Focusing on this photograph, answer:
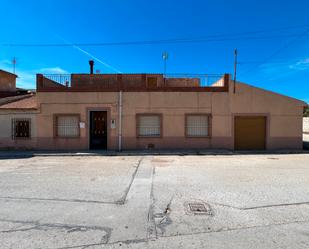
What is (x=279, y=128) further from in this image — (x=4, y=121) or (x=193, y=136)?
(x=4, y=121)

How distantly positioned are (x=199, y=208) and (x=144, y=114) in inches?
371

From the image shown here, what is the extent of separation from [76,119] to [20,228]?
10399mm

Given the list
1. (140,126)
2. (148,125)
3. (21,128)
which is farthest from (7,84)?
(148,125)

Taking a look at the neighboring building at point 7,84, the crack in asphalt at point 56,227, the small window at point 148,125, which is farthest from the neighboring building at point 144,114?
the crack in asphalt at point 56,227

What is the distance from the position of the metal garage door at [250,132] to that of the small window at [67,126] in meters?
10.3

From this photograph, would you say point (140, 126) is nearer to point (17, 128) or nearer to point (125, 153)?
point (125, 153)

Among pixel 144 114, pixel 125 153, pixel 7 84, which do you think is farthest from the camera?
Answer: pixel 7 84

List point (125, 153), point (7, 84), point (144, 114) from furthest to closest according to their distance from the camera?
point (7, 84), point (144, 114), point (125, 153)

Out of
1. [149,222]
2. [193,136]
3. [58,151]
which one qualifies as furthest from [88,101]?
[149,222]

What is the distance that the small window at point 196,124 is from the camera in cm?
1363

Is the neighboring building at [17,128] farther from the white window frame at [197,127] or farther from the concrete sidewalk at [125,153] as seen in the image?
the white window frame at [197,127]

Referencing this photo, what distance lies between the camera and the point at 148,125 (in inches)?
535

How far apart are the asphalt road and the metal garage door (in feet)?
20.1

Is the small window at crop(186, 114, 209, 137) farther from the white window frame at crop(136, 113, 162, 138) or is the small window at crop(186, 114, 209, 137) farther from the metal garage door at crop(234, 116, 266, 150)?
the metal garage door at crop(234, 116, 266, 150)
